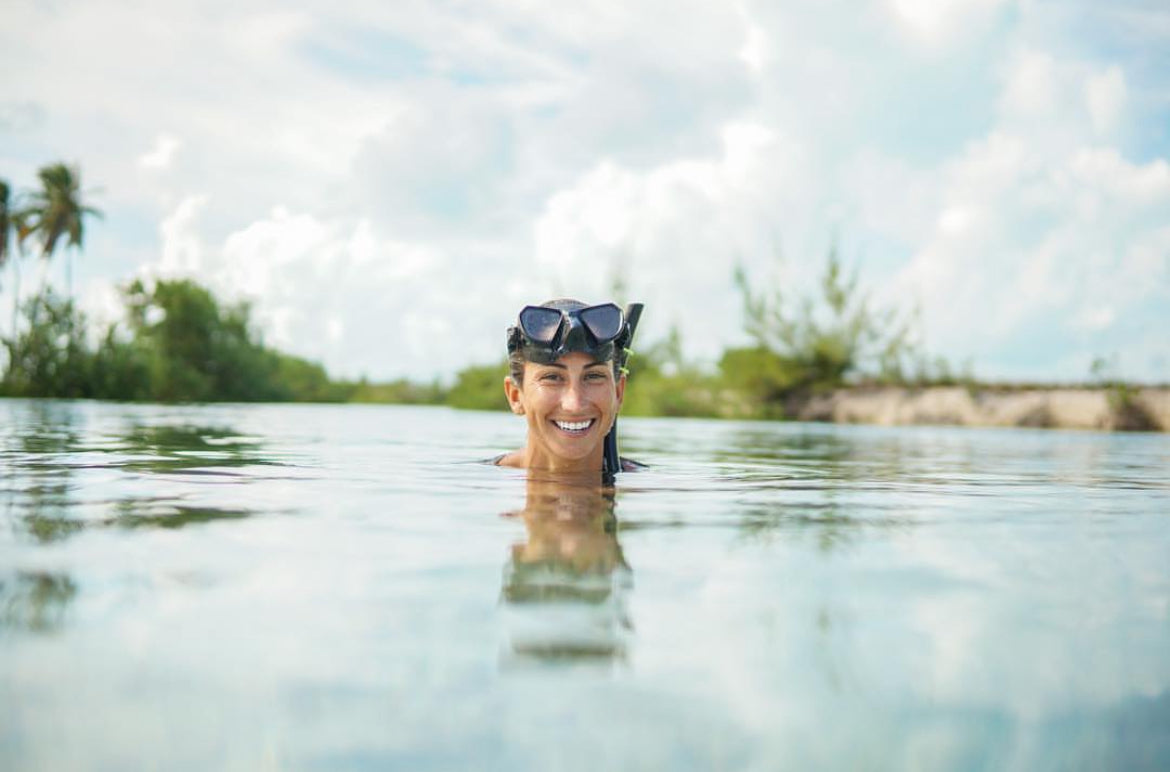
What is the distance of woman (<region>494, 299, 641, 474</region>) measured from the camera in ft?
16.3

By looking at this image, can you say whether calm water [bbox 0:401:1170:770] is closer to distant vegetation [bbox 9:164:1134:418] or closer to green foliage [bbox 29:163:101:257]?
distant vegetation [bbox 9:164:1134:418]

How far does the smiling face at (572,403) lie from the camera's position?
499 centimetres

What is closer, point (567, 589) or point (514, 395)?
point (567, 589)

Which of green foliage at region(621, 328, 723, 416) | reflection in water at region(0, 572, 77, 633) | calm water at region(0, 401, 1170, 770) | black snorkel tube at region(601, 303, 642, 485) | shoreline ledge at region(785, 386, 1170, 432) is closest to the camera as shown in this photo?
calm water at region(0, 401, 1170, 770)

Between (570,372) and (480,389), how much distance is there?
37.3 meters

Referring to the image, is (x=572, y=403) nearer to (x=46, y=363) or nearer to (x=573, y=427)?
(x=573, y=427)

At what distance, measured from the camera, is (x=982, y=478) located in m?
6.58

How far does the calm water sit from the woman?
99 centimetres

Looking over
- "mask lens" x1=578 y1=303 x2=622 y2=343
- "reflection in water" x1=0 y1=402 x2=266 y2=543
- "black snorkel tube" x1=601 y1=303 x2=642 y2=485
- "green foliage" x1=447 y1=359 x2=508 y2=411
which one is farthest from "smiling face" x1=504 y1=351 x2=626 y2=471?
"green foliage" x1=447 y1=359 x2=508 y2=411

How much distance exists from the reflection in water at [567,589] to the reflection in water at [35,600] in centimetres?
91

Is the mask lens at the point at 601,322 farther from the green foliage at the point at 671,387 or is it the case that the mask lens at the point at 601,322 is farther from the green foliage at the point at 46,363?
the green foliage at the point at 46,363

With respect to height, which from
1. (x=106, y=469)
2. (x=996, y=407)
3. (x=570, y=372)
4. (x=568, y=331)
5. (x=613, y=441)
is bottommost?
(x=106, y=469)

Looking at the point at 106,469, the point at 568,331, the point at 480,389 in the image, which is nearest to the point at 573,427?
the point at 568,331

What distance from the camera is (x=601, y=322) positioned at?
16.4 feet
